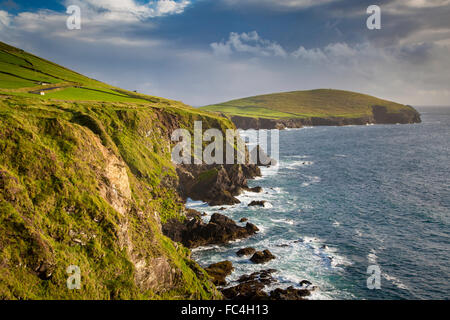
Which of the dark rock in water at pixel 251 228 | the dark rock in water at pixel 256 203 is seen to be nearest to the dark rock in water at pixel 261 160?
the dark rock in water at pixel 256 203

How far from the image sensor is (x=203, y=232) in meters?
52.2

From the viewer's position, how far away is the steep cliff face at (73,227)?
70.4 ft

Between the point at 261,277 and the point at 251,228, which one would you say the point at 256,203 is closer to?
the point at 251,228

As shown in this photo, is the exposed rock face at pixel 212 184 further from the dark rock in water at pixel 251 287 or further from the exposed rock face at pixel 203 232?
the dark rock in water at pixel 251 287

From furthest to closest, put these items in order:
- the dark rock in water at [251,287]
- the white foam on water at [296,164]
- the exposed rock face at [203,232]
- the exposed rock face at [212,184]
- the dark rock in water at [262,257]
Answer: the white foam on water at [296,164] → the exposed rock face at [212,184] → the exposed rock face at [203,232] → the dark rock in water at [262,257] → the dark rock in water at [251,287]

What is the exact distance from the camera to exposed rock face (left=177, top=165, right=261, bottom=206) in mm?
71800

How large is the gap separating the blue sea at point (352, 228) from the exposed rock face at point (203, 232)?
6.33ft

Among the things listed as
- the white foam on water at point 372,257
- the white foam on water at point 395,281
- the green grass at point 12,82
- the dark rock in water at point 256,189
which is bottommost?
the white foam on water at point 395,281

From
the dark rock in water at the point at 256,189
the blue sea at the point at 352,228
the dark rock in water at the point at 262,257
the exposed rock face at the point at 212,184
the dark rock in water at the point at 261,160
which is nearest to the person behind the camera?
the blue sea at the point at 352,228

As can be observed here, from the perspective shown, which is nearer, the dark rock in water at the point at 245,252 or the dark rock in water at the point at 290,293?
the dark rock in water at the point at 290,293

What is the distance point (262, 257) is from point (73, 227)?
95.2 feet

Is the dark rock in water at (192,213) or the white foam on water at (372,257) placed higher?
the dark rock in water at (192,213)
